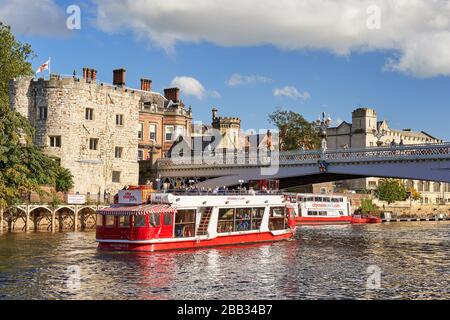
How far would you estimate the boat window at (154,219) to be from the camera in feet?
136

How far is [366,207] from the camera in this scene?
109 metres

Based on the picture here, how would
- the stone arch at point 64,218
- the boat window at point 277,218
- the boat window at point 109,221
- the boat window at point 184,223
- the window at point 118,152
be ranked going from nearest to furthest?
the boat window at point 109,221 < the boat window at point 184,223 < the boat window at point 277,218 < the stone arch at point 64,218 < the window at point 118,152

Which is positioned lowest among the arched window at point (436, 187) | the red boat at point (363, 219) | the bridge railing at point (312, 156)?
the red boat at point (363, 219)

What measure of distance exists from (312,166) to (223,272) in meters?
31.2

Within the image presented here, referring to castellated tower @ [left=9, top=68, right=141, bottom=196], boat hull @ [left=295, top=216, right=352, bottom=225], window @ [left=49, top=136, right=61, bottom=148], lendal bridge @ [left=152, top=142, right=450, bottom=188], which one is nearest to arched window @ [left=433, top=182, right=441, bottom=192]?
boat hull @ [left=295, top=216, right=352, bottom=225]

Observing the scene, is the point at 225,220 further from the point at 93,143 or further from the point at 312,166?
the point at 93,143

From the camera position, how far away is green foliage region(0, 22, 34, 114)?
248ft

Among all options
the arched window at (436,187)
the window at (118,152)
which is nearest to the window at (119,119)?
the window at (118,152)

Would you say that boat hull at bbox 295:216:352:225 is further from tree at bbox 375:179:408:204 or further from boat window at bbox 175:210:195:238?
boat window at bbox 175:210:195:238

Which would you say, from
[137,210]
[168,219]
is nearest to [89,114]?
[168,219]

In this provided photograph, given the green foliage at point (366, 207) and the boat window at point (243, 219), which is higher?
the boat window at point (243, 219)

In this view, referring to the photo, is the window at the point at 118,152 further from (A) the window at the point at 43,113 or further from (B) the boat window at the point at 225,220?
(B) the boat window at the point at 225,220

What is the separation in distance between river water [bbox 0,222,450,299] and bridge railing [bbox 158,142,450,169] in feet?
31.7

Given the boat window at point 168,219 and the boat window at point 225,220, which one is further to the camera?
the boat window at point 225,220
